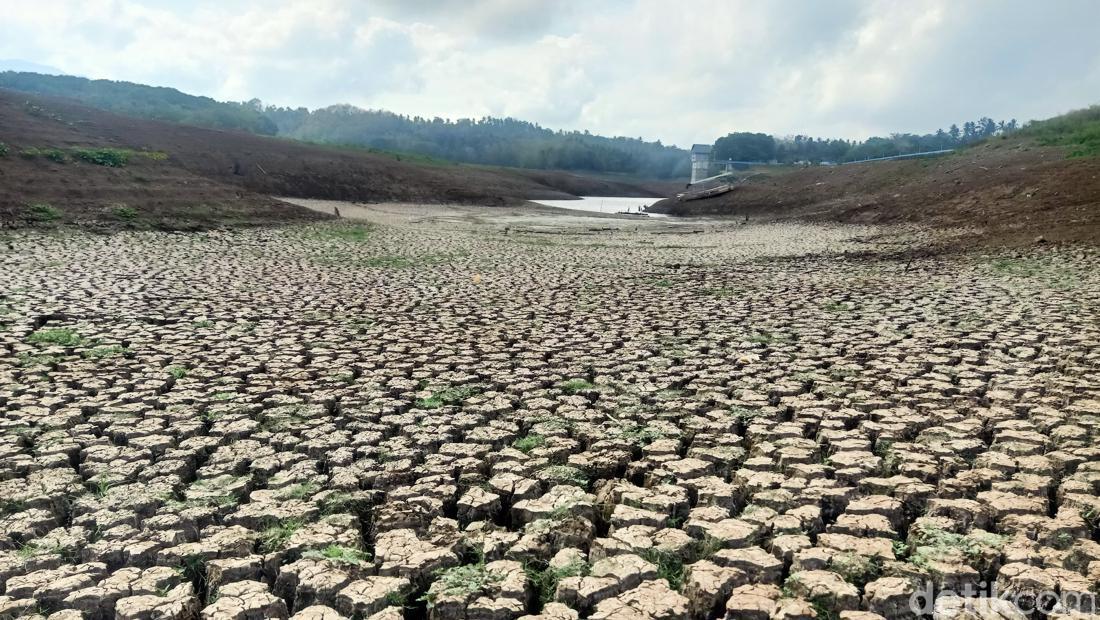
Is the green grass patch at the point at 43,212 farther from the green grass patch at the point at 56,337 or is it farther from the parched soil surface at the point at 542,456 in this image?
the green grass patch at the point at 56,337

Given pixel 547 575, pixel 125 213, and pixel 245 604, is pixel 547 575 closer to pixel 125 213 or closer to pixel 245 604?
pixel 245 604

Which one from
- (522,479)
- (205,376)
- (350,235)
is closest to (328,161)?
(350,235)

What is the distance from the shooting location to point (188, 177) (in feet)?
72.5

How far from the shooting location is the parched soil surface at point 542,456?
264 cm

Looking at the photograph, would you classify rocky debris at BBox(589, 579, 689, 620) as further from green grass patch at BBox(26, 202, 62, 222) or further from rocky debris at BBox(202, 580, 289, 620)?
green grass patch at BBox(26, 202, 62, 222)

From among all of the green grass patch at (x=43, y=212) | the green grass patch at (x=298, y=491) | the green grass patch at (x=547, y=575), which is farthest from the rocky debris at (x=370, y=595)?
the green grass patch at (x=43, y=212)

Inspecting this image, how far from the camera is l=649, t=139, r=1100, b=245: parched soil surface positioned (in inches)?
585

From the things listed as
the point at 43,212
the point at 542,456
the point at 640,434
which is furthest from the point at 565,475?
the point at 43,212

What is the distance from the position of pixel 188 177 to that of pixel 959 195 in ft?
76.6

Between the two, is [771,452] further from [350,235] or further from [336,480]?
[350,235]

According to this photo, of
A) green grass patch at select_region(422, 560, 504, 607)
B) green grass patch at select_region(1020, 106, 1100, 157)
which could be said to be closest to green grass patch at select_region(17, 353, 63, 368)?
green grass patch at select_region(422, 560, 504, 607)

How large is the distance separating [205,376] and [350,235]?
12399 mm

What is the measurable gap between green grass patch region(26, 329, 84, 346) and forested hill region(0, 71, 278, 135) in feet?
224

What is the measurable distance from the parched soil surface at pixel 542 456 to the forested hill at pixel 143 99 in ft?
229
